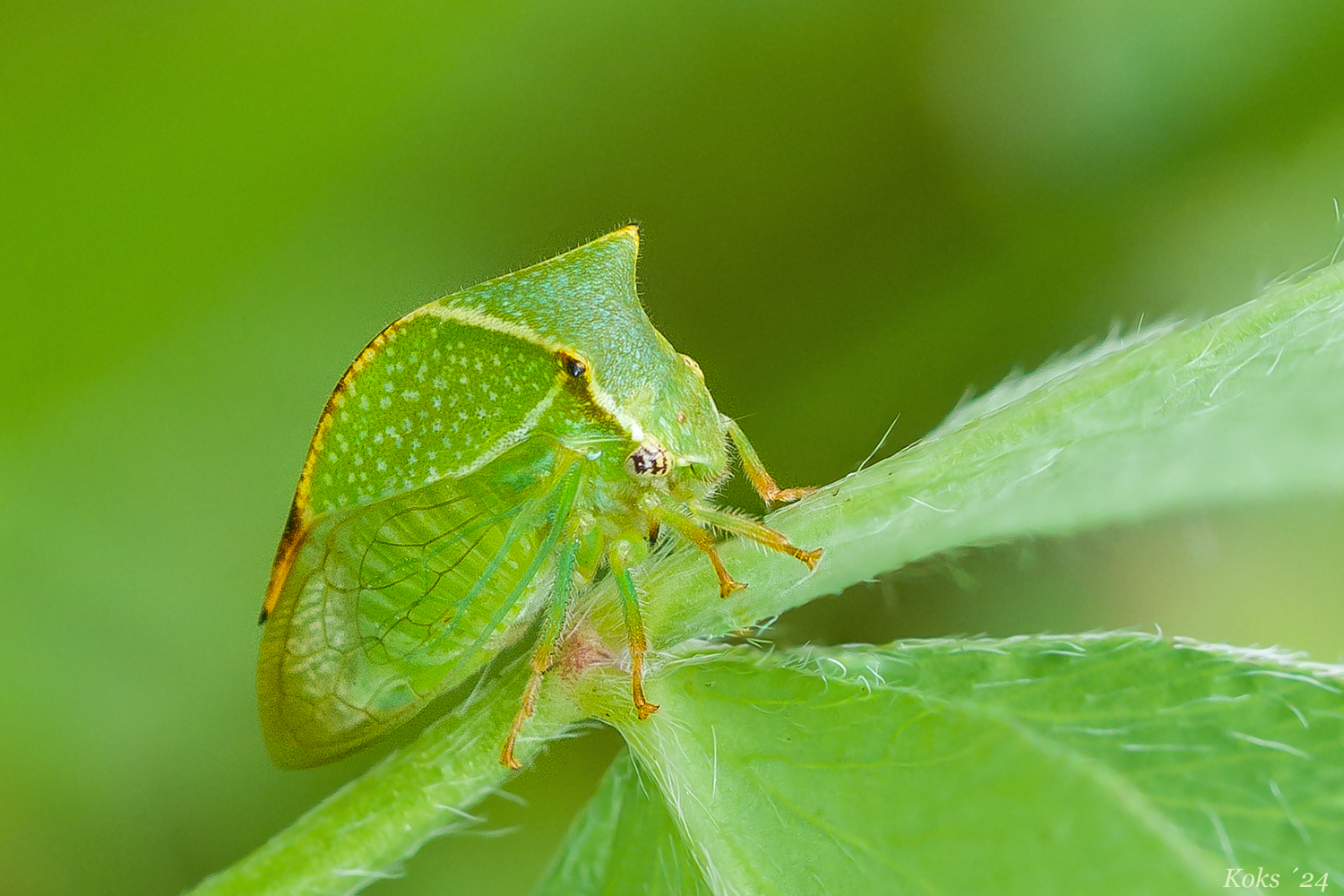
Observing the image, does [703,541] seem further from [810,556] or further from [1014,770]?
[1014,770]

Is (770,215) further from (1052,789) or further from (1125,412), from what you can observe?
(1052,789)

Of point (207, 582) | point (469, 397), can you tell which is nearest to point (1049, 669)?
point (469, 397)

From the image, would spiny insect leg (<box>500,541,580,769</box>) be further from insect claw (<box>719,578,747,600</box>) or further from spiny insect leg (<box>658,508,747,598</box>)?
insect claw (<box>719,578,747,600</box>)

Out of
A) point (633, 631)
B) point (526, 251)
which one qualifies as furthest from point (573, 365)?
point (526, 251)

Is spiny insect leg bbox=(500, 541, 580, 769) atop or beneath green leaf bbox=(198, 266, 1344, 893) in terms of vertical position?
atop

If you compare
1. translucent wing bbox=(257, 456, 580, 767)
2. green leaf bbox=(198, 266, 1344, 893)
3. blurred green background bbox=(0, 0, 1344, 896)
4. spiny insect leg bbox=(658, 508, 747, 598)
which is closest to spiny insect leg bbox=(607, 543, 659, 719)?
green leaf bbox=(198, 266, 1344, 893)

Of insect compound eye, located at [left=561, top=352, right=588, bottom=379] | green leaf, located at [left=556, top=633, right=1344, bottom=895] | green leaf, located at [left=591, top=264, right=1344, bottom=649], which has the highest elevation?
insect compound eye, located at [left=561, top=352, right=588, bottom=379]

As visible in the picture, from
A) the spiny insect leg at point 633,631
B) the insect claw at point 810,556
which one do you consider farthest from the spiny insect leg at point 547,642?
the insect claw at point 810,556
